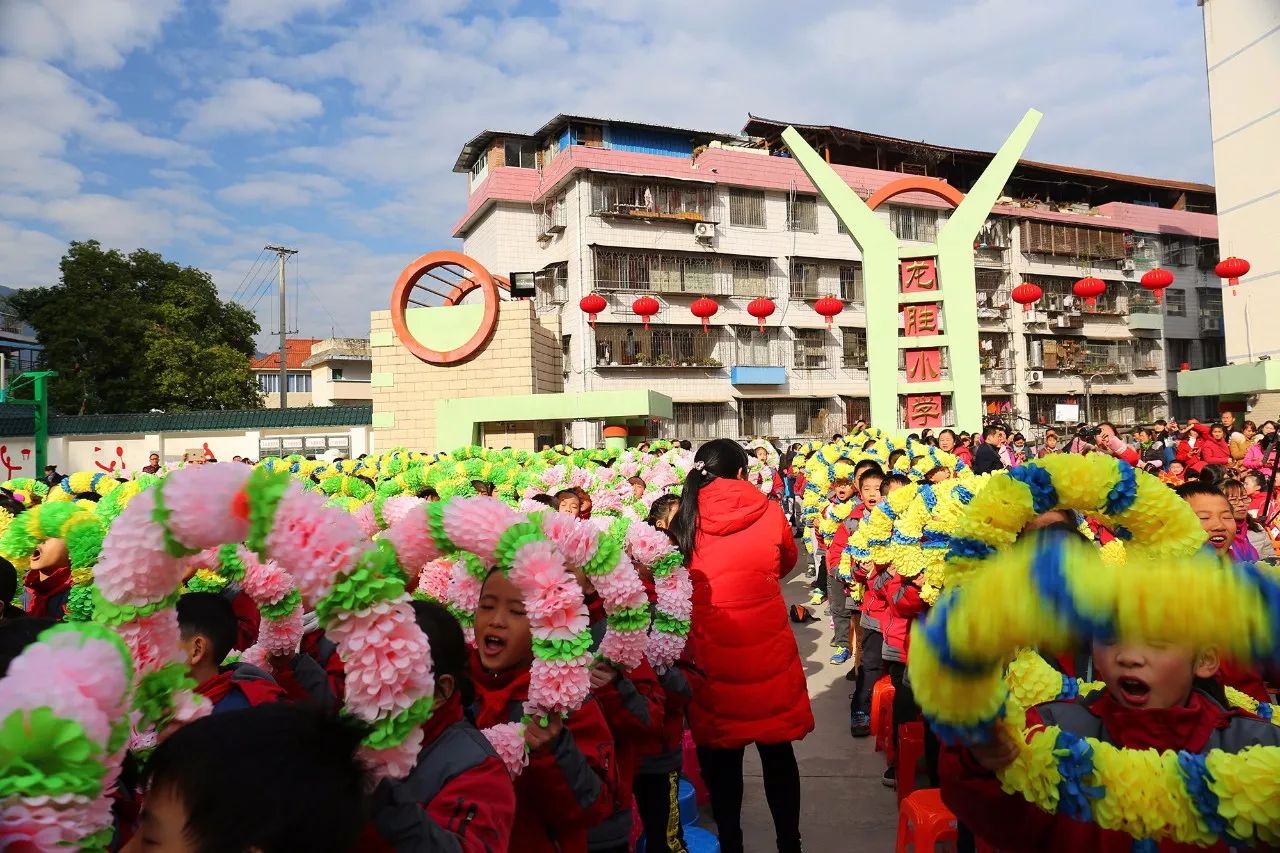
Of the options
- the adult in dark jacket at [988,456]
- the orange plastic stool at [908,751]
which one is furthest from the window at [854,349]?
the orange plastic stool at [908,751]

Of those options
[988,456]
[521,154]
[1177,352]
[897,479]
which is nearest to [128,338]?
[521,154]

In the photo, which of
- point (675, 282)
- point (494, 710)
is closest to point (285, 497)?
point (494, 710)

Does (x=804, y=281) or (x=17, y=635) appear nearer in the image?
(x=17, y=635)

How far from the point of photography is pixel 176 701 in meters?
1.52

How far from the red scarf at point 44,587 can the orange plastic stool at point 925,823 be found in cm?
353

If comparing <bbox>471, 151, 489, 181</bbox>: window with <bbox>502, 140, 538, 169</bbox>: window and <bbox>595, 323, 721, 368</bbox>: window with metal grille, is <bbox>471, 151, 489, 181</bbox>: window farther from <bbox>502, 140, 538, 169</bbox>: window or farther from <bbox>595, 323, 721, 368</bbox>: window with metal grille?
<bbox>595, 323, 721, 368</bbox>: window with metal grille

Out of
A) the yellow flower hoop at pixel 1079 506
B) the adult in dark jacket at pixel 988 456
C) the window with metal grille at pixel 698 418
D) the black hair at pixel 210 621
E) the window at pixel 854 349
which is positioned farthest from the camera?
the window at pixel 854 349

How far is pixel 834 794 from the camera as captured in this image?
4094 mm

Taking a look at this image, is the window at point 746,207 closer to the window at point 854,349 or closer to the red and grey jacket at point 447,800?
the window at point 854,349

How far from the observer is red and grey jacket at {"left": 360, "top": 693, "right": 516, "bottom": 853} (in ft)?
4.18

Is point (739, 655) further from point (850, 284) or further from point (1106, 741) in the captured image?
point (850, 284)

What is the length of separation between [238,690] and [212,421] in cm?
Answer: 2164

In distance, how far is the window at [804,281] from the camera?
90.8ft

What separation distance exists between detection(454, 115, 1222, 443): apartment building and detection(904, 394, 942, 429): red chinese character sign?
9.94m
